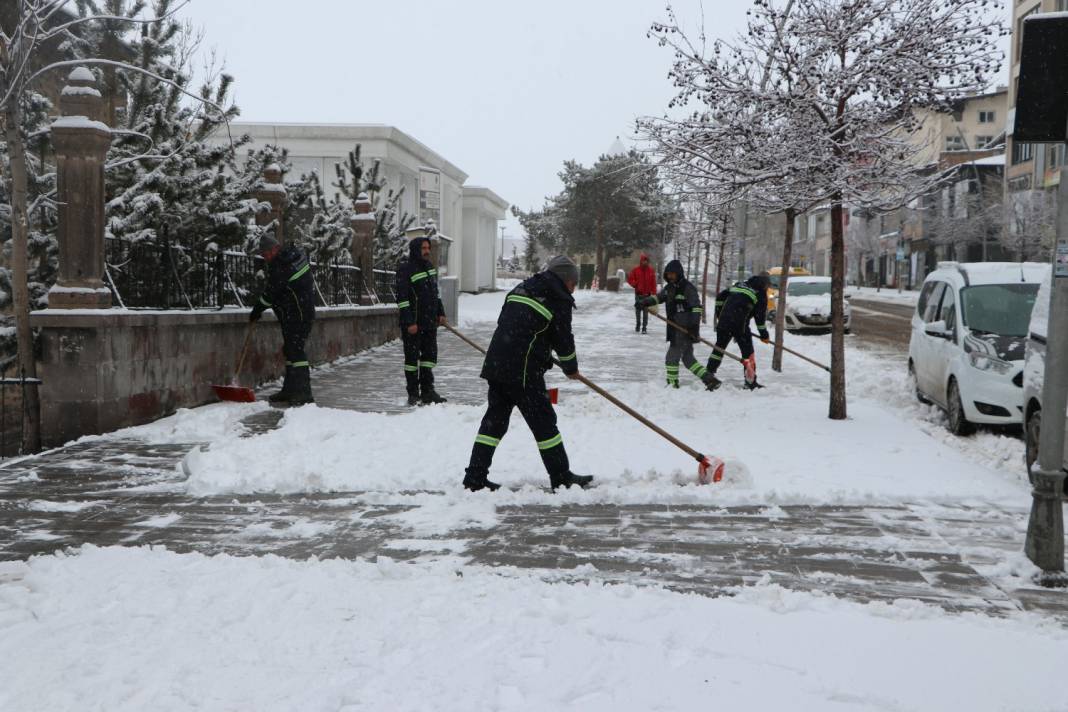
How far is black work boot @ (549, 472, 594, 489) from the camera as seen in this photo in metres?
6.60

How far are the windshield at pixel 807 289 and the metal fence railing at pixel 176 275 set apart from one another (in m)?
16.2

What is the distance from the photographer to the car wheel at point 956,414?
9133 millimetres

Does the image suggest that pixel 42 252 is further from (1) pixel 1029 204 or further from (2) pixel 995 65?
(1) pixel 1029 204

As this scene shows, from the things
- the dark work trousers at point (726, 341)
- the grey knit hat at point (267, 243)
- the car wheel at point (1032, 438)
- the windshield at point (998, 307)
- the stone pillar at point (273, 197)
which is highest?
the stone pillar at point (273, 197)

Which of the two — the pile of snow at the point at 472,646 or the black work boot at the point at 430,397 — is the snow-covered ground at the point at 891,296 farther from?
the pile of snow at the point at 472,646

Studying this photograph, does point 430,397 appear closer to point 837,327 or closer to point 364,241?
point 837,327

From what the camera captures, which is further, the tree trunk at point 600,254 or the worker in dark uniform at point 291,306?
the tree trunk at point 600,254

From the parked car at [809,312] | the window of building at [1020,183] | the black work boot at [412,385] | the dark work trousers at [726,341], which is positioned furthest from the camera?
the window of building at [1020,183]

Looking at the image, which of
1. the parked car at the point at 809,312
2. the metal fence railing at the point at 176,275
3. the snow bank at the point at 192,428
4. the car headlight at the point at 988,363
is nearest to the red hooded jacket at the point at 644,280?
the parked car at the point at 809,312

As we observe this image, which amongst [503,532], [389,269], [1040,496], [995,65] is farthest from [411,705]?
[389,269]

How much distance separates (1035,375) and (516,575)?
4.48 meters

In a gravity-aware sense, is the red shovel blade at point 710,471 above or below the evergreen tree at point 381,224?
below

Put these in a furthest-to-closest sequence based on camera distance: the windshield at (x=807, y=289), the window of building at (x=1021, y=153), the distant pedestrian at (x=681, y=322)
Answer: the window of building at (x=1021, y=153)
the windshield at (x=807, y=289)
the distant pedestrian at (x=681, y=322)

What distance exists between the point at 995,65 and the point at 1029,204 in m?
38.9
